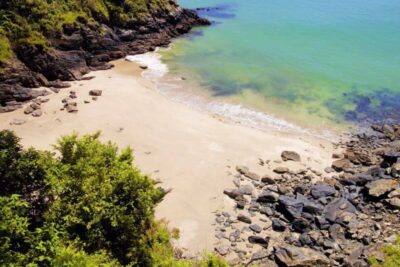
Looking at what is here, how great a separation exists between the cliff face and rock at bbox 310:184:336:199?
26.0 metres

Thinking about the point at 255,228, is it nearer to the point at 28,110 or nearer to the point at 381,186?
the point at 381,186

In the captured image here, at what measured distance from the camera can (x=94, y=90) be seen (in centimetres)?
3797

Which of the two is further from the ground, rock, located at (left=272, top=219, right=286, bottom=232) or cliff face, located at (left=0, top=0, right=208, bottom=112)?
cliff face, located at (left=0, top=0, right=208, bottom=112)

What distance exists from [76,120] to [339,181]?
21.3 m

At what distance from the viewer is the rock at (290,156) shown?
3035cm

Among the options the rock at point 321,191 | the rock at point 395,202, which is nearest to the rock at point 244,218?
the rock at point 321,191

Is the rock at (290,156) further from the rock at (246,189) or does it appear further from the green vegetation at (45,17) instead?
the green vegetation at (45,17)

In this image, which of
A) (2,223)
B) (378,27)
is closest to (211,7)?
(378,27)

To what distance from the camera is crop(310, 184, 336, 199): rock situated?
1037 inches

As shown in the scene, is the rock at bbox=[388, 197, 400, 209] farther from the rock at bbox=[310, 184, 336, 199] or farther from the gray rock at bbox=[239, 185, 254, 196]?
the gray rock at bbox=[239, 185, 254, 196]

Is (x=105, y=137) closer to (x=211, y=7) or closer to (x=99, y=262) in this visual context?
(x=99, y=262)

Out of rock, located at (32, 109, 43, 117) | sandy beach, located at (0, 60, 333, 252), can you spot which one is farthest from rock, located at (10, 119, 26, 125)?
rock, located at (32, 109, 43, 117)

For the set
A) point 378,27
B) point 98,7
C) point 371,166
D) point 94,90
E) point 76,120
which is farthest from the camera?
point 378,27

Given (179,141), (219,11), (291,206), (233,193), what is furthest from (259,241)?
(219,11)
